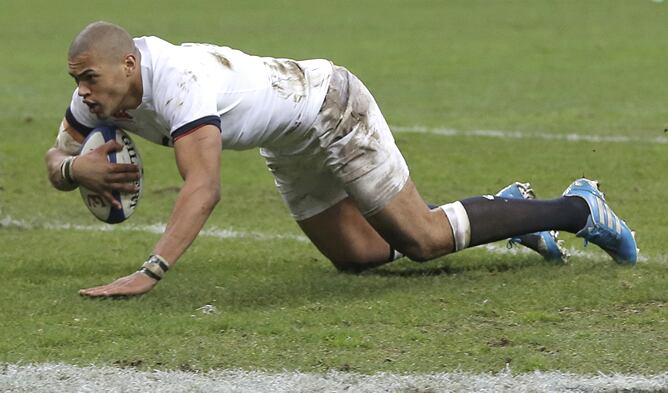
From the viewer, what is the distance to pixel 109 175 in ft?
22.4

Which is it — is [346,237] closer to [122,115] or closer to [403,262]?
[403,262]

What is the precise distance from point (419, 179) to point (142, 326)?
476cm

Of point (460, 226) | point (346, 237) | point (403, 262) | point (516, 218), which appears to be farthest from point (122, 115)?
point (516, 218)

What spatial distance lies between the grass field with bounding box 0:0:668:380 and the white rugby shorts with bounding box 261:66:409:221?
1.57 feet

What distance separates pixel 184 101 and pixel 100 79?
1.23ft

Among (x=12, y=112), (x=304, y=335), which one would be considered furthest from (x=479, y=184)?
(x=12, y=112)

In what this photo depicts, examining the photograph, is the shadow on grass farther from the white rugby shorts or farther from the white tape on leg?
the white rugby shorts

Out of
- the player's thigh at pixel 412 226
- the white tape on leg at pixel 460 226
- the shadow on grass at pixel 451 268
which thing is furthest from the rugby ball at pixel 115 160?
the white tape on leg at pixel 460 226

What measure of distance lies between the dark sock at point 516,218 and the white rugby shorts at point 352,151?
1.43 ft

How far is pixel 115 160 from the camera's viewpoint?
684cm

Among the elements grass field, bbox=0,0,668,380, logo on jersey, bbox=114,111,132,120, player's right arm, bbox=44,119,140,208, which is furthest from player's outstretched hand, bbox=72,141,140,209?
grass field, bbox=0,0,668,380

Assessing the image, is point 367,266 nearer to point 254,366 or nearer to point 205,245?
point 205,245

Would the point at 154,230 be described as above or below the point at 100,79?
below

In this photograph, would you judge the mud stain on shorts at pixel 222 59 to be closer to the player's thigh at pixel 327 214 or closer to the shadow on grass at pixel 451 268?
the player's thigh at pixel 327 214
